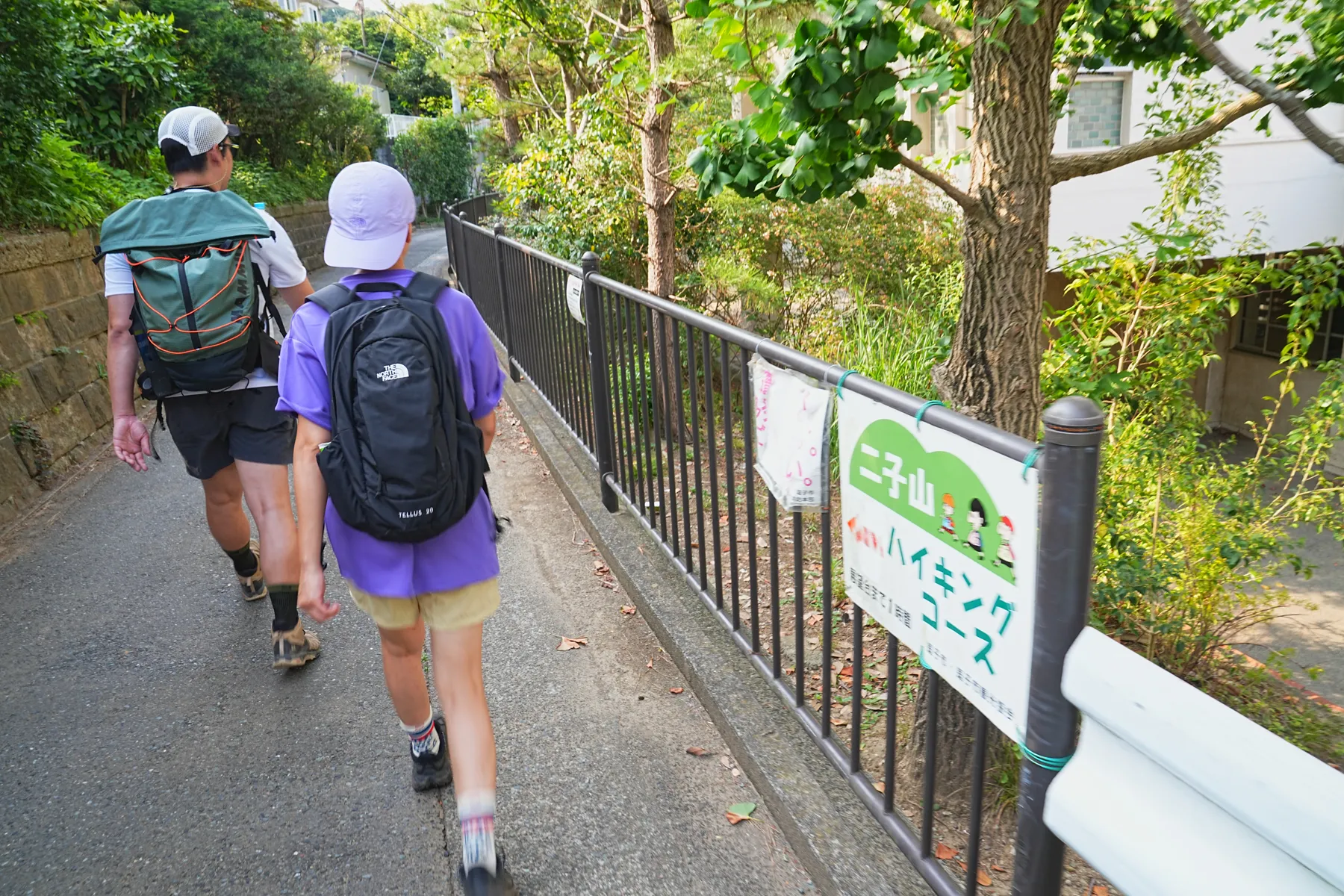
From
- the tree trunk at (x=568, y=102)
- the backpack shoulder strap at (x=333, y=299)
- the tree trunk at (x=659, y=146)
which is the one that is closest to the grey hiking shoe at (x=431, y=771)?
the backpack shoulder strap at (x=333, y=299)

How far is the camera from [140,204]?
3.10m

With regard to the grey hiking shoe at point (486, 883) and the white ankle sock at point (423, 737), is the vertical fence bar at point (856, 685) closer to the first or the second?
the grey hiking shoe at point (486, 883)

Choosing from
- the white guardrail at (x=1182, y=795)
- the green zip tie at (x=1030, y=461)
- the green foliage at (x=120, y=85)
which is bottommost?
the white guardrail at (x=1182, y=795)

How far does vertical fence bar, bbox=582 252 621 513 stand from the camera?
14.5 feet

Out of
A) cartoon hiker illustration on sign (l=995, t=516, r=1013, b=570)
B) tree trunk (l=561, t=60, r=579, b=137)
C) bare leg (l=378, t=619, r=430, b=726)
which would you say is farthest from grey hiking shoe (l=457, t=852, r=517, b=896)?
tree trunk (l=561, t=60, r=579, b=137)

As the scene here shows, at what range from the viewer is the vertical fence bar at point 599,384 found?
441 centimetres

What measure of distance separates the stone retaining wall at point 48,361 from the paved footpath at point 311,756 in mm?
1325

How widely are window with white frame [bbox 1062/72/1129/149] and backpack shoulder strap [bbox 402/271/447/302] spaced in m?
10.4

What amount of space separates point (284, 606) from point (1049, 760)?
280 centimetres

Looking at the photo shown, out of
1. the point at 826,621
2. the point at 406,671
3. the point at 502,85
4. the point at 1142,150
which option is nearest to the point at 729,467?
the point at 826,621

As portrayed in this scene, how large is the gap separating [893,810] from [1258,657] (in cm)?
478

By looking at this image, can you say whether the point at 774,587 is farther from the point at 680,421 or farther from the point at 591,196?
the point at 591,196

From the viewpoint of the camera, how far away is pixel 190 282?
10.1 feet

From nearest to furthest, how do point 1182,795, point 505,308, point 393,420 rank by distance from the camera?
point 1182,795
point 393,420
point 505,308
